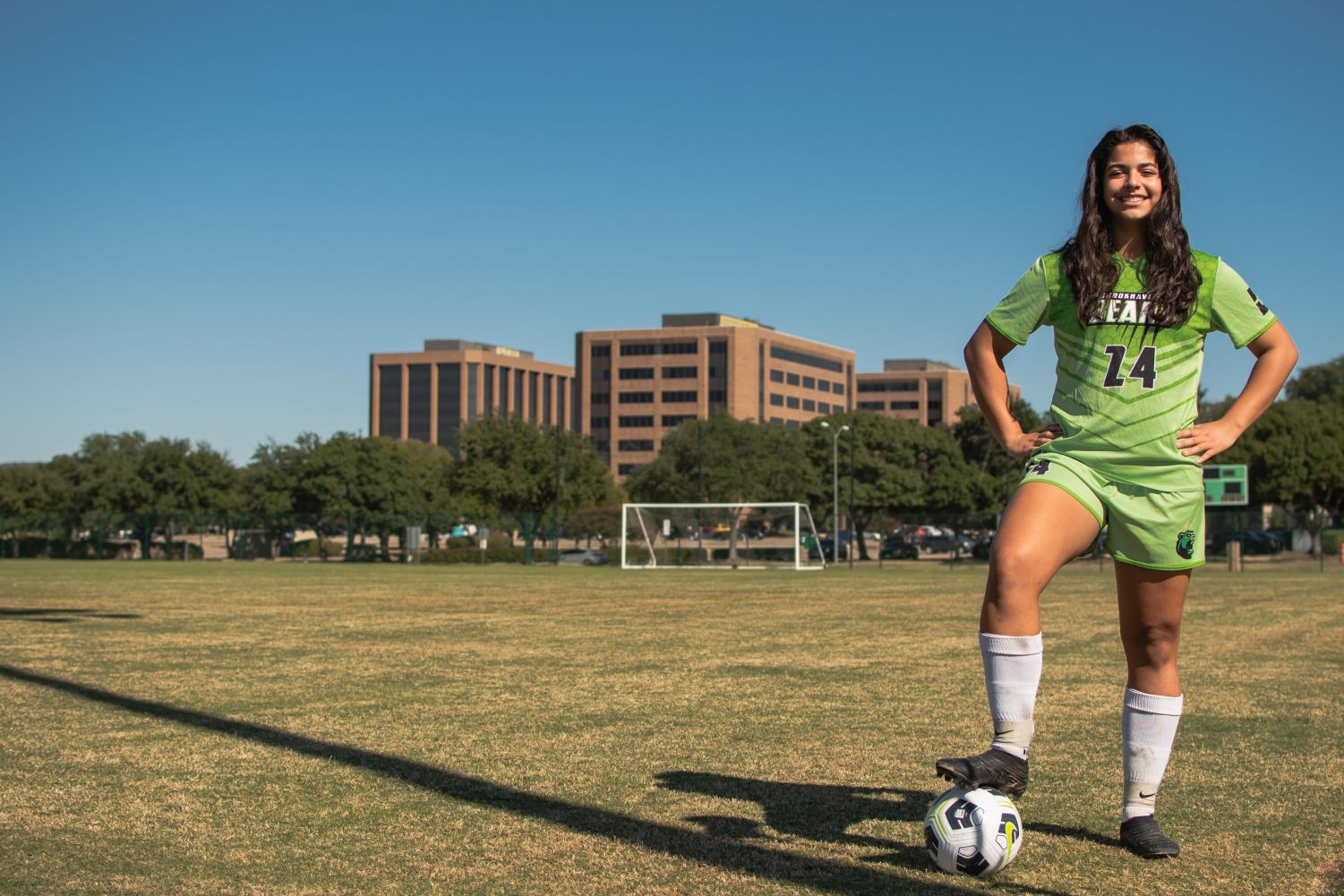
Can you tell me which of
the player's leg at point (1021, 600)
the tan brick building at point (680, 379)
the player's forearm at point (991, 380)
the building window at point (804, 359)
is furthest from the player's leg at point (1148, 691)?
the building window at point (804, 359)

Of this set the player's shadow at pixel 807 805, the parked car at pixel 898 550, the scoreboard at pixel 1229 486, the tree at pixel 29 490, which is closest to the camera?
the player's shadow at pixel 807 805

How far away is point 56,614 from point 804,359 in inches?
5563

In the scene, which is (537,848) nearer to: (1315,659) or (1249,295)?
(1249,295)

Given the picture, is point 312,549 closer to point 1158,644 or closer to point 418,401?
point 1158,644

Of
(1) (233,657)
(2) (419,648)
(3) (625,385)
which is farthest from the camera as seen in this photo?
(3) (625,385)

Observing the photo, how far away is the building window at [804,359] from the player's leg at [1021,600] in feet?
477

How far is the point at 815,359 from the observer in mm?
157250

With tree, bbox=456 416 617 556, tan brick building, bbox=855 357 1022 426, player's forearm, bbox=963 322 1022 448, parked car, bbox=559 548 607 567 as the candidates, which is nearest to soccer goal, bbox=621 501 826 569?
parked car, bbox=559 548 607 567

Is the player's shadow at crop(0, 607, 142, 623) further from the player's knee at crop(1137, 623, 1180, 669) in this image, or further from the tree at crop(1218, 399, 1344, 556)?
the tree at crop(1218, 399, 1344, 556)

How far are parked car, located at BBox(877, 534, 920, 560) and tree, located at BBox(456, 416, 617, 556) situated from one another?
15709mm

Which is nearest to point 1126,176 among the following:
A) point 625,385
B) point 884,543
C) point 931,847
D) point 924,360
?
point 931,847

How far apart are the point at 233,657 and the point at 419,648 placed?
1.69m

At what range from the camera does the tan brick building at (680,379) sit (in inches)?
5714

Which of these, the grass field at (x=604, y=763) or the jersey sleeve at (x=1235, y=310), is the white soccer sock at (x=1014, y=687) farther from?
the jersey sleeve at (x=1235, y=310)
